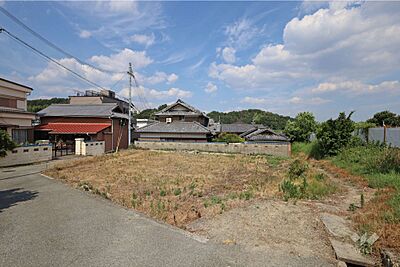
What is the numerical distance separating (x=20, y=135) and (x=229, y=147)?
18802 mm

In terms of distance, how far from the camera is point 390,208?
18.0ft

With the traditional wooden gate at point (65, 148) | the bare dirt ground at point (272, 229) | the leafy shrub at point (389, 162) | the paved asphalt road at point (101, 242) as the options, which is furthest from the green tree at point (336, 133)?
the traditional wooden gate at point (65, 148)

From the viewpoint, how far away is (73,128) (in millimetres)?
21266

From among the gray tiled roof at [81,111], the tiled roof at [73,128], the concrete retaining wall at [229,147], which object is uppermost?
the gray tiled roof at [81,111]

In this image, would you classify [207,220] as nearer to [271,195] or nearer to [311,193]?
[271,195]

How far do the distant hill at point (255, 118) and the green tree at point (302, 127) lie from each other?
36.7m

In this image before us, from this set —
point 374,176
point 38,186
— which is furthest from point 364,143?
point 38,186

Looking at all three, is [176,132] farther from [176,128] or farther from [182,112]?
[182,112]

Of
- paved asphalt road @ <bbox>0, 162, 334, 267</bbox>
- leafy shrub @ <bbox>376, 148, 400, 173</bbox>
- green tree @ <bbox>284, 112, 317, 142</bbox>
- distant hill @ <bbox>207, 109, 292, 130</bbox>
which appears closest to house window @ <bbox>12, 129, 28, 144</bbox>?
paved asphalt road @ <bbox>0, 162, 334, 267</bbox>

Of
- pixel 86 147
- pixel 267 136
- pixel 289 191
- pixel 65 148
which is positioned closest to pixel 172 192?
pixel 289 191

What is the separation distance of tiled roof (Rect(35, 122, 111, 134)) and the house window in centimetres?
215

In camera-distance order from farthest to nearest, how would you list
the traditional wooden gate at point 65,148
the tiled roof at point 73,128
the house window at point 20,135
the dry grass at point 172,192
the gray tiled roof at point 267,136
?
1. the gray tiled roof at point 267,136
2. the tiled roof at point 73,128
3. the traditional wooden gate at point 65,148
4. the house window at point 20,135
5. the dry grass at point 172,192

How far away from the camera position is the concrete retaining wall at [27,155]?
12555 mm

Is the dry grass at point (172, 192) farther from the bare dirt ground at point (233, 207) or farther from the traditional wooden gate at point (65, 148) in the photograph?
the traditional wooden gate at point (65, 148)
